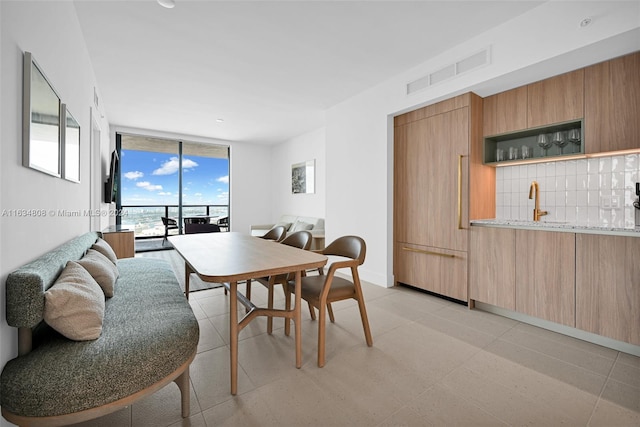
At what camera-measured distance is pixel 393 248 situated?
389 cm

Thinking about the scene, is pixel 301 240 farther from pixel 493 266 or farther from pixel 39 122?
pixel 39 122

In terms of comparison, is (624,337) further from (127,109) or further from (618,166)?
(127,109)

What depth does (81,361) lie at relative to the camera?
3.66ft

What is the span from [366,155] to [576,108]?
2273 millimetres

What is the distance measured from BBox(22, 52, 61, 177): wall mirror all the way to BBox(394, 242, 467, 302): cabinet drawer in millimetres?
3520

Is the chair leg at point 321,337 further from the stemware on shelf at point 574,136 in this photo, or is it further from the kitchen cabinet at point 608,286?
the stemware on shelf at point 574,136

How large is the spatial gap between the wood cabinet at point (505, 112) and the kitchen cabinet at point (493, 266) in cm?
112

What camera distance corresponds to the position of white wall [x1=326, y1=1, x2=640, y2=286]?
214 cm

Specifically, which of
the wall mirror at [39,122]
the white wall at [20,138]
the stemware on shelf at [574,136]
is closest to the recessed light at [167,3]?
the white wall at [20,138]

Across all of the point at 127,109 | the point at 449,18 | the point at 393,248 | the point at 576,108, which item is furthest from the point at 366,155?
the point at 127,109

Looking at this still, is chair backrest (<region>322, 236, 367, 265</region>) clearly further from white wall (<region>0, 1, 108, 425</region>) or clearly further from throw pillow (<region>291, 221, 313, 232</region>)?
throw pillow (<region>291, 221, 313, 232</region>)

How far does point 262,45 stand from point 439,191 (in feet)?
8.34

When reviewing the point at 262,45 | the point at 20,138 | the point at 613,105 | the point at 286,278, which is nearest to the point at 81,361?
the point at 20,138

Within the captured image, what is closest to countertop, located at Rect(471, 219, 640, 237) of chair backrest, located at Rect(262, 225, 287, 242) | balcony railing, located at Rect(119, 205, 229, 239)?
chair backrest, located at Rect(262, 225, 287, 242)
